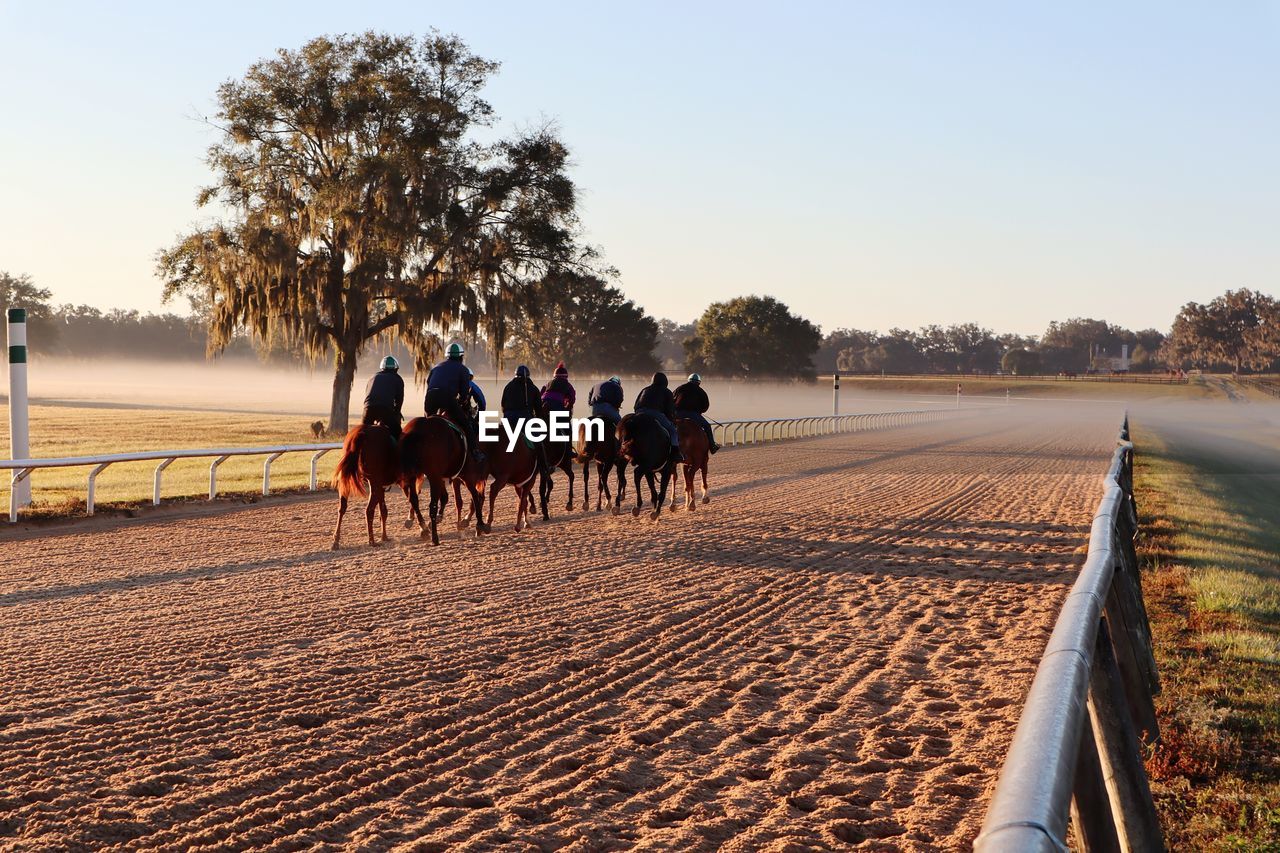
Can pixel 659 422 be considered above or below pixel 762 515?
above

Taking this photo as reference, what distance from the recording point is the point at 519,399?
44.0 feet

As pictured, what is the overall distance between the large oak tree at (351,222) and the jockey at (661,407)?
16.4 m

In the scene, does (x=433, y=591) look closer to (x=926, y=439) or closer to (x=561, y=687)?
(x=561, y=687)

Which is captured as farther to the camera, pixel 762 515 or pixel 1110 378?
pixel 1110 378

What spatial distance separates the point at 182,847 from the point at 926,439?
34258mm

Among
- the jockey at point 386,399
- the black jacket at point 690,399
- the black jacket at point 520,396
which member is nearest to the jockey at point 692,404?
the black jacket at point 690,399

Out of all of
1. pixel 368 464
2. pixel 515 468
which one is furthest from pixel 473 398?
pixel 368 464

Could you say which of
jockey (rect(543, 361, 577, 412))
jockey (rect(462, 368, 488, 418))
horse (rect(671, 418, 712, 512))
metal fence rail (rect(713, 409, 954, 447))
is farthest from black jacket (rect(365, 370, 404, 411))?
metal fence rail (rect(713, 409, 954, 447))

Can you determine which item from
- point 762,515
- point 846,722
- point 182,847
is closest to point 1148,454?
point 762,515

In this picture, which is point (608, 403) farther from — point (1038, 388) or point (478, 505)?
point (1038, 388)

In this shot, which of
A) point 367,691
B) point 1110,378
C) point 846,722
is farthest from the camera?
point 1110,378

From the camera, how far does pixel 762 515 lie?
1460 cm

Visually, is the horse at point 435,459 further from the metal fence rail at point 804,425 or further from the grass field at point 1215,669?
the metal fence rail at point 804,425

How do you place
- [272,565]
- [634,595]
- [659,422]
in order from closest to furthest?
[634,595], [272,565], [659,422]
